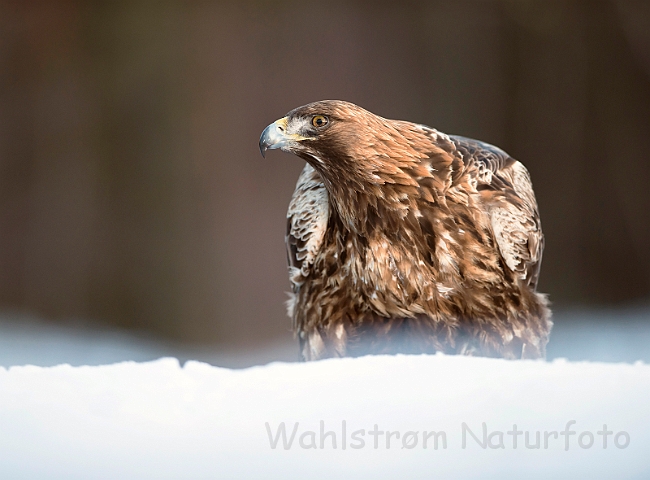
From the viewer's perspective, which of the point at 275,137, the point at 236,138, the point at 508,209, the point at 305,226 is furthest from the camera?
the point at 236,138

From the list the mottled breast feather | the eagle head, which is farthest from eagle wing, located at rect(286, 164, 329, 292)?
the eagle head

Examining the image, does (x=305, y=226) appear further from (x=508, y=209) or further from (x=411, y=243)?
(x=508, y=209)

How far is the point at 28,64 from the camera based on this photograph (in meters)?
4.48

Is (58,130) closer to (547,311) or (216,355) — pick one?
(216,355)

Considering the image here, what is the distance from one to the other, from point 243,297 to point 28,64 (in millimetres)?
2277

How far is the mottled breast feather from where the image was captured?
213cm

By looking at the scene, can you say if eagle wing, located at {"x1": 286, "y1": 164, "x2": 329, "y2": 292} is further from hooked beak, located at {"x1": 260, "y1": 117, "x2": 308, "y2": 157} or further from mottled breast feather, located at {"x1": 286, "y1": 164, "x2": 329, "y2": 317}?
hooked beak, located at {"x1": 260, "y1": 117, "x2": 308, "y2": 157}

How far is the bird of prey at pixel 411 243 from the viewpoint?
1.85 meters

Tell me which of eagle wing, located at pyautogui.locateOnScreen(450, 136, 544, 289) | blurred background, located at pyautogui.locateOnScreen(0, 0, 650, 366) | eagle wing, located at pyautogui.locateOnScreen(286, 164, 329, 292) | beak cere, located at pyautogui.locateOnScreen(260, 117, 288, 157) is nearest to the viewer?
beak cere, located at pyautogui.locateOnScreen(260, 117, 288, 157)

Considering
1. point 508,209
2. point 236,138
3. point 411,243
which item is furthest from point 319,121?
point 236,138

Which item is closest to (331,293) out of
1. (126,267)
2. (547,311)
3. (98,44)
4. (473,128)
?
(547,311)

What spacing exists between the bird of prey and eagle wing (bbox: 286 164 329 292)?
0.02 metres

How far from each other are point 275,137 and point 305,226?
1.45ft

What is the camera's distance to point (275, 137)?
181 cm
